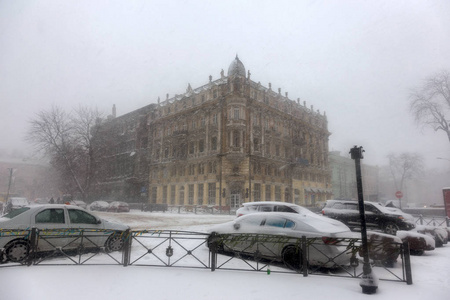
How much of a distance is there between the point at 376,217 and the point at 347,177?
33.1 metres

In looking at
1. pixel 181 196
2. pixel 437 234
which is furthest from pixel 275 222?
pixel 181 196

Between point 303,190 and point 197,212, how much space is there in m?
12.5

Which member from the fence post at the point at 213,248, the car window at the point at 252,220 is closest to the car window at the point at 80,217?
the fence post at the point at 213,248

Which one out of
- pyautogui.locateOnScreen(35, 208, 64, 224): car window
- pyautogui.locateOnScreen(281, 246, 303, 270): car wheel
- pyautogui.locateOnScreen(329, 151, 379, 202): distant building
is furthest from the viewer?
pyautogui.locateOnScreen(329, 151, 379, 202): distant building

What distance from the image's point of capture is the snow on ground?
189 inches

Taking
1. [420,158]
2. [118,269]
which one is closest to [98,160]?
[118,269]

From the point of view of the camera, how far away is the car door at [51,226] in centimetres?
668

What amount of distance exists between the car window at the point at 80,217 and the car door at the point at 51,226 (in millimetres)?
175

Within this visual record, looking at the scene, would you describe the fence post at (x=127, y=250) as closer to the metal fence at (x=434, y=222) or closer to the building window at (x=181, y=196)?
the metal fence at (x=434, y=222)

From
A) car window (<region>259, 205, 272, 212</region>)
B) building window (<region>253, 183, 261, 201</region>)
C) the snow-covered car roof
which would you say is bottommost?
the snow-covered car roof

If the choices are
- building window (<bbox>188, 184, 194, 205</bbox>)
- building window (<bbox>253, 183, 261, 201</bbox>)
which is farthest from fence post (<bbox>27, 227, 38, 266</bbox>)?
building window (<bbox>188, 184, 194, 205</bbox>)

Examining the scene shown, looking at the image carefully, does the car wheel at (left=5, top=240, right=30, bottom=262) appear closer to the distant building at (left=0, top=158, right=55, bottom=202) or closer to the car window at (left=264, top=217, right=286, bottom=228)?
the car window at (left=264, top=217, right=286, bottom=228)

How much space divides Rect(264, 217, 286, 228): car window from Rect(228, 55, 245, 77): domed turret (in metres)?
24.4

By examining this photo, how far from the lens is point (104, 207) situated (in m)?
22.9
